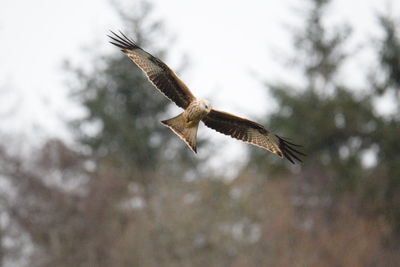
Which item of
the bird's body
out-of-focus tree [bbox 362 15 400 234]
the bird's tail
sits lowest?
the bird's tail

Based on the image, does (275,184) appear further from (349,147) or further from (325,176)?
(349,147)

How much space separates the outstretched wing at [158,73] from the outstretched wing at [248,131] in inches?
19.0

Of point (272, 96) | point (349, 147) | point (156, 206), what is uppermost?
point (272, 96)

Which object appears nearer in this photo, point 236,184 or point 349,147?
point 236,184

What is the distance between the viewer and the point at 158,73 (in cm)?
1032

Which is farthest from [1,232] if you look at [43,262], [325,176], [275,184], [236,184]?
[325,176]

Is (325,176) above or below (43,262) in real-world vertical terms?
above

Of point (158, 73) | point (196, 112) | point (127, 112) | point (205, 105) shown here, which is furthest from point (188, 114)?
point (127, 112)

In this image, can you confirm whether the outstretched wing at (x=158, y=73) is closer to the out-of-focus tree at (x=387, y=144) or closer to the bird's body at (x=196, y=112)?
the bird's body at (x=196, y=112)

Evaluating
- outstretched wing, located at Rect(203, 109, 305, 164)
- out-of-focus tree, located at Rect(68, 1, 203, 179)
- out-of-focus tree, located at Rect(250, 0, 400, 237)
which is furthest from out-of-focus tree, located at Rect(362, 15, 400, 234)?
outstretched wing, located at Rect(203, 109, 305, 164)

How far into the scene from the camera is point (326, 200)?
27.1 m

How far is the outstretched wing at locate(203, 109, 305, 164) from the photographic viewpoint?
10.7m

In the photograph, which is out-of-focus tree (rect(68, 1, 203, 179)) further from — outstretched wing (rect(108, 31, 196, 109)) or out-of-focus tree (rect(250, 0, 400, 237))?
outstretched wing (rect(108, 31, 196, 109))

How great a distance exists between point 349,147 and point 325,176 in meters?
2.92
